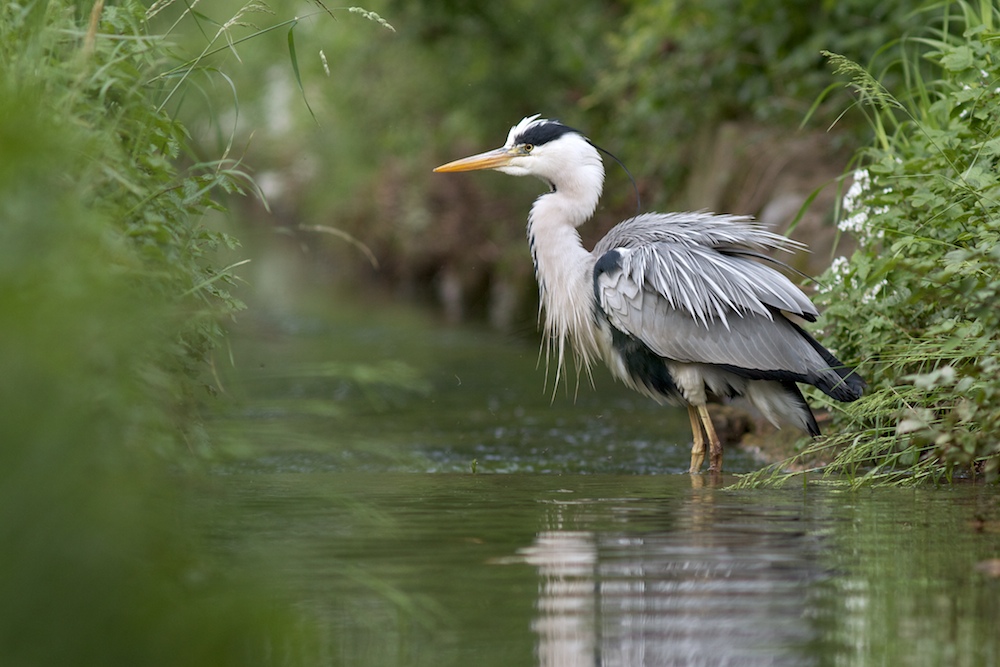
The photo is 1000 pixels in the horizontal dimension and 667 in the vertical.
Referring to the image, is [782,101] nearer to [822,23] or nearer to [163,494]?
[822,23]

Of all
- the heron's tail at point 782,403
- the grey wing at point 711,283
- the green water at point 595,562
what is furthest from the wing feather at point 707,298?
the green water at point 595,562

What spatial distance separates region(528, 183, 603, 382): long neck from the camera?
6.29 m

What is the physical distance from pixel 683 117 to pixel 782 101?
2391mm

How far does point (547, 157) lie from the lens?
6609mm

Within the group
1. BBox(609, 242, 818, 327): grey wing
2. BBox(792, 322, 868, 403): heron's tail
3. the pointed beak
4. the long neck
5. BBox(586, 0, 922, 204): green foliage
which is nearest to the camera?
BBox(792, 322, 868, 403): heron's tail

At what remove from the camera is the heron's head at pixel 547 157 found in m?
6.55

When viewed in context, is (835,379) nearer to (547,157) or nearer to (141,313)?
(547,157)

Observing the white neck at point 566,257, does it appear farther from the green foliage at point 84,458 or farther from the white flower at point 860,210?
the green foliage at point 84,458

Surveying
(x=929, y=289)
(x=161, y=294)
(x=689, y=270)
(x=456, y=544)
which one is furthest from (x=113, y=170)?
(x=689, y=270)

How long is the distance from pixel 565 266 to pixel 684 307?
0.78 m

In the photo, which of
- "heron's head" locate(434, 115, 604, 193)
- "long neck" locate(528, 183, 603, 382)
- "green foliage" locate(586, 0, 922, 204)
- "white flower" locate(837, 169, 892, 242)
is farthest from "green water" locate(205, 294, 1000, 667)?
"green foliage" locate(586, 0, 922, 204)

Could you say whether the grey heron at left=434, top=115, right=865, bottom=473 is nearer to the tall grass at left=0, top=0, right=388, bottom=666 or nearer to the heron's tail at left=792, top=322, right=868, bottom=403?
the heron's tail at left=792, top=322, right=868, bottom=403

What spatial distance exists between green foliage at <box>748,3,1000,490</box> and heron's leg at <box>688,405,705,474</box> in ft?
2.53

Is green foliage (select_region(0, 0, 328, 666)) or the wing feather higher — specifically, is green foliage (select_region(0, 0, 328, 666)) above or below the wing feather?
below
